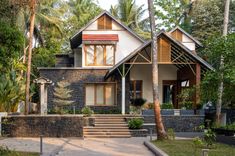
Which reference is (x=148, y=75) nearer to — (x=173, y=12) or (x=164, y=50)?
(x=164, y=50)

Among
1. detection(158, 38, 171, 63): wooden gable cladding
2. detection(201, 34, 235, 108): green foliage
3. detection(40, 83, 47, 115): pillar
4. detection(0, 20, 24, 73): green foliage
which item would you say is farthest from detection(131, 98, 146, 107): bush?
detection(0, 20, 24, 73): green foliage

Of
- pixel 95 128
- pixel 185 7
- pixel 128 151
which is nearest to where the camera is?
pixel 128 151

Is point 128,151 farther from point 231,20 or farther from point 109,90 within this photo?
point 231,20

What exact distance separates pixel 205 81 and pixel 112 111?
1213 cm

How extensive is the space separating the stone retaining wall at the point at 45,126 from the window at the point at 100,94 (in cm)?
862

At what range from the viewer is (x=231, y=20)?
135ft

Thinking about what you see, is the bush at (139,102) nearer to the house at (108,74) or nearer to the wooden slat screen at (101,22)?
the house at (108,74)

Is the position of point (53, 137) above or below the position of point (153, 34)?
below

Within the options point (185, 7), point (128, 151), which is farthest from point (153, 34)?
point (185, 7)

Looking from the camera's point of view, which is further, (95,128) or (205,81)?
(95,128)

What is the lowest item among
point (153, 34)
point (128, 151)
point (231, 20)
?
point (128, 151)

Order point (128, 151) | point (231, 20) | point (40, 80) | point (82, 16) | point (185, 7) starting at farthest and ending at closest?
1. point (82, 16)
2. point (185, 7)
3. point (231, 20)
4. point (40, 80)
5. point (128, 151)

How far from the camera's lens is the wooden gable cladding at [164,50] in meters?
25.8

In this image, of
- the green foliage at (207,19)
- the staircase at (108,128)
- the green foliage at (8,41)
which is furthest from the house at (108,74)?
the green foliage at (8,41)
